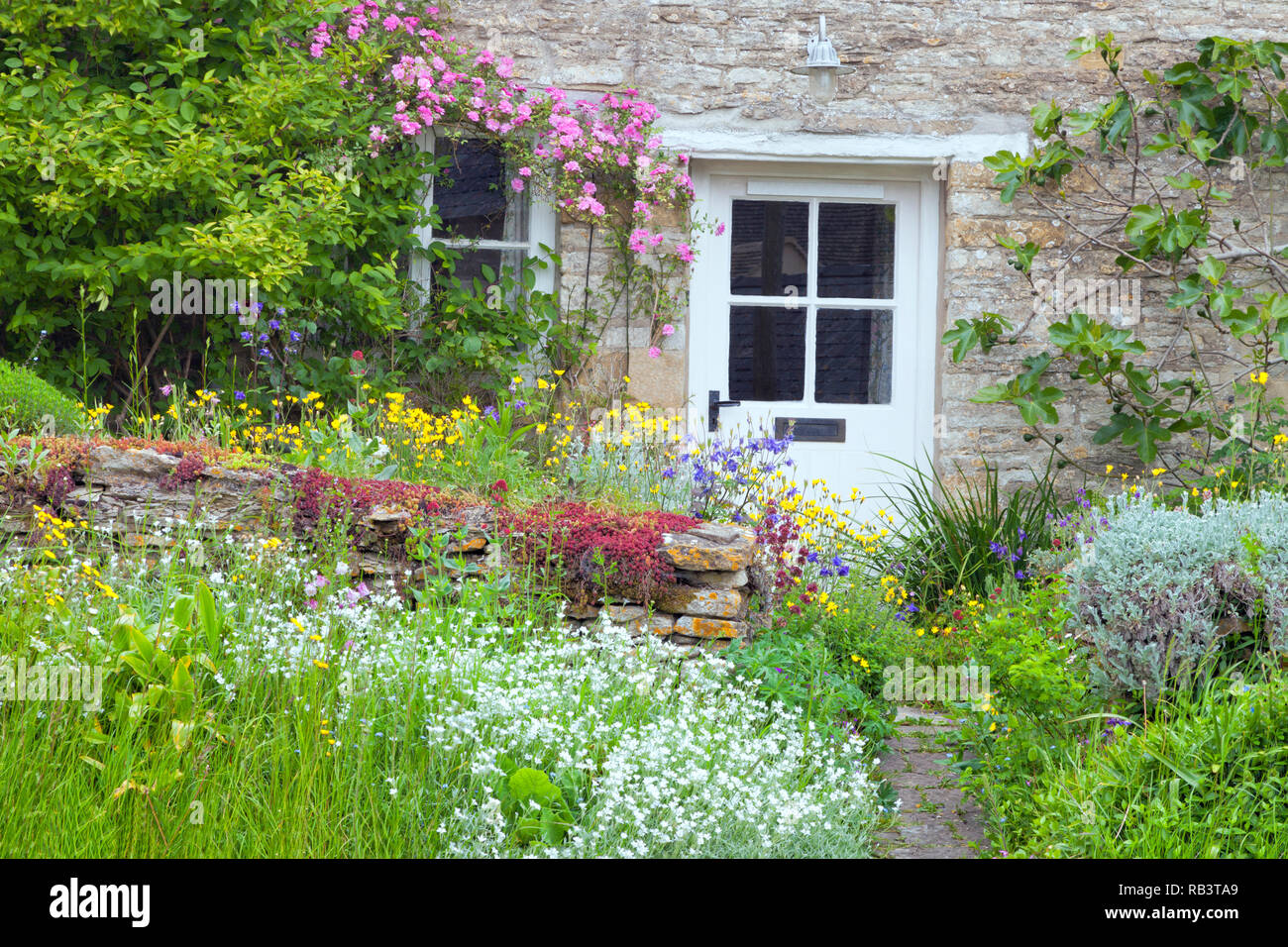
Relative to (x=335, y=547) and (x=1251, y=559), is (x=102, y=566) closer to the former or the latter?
(x=335, y=547)

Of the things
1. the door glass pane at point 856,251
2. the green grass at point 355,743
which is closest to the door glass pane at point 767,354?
the door glass pane at point 856,251

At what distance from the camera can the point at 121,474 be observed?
4117 millimetres

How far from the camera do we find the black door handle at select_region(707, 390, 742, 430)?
6391mm

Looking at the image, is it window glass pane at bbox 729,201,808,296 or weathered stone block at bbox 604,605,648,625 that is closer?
weathered stone block at bbox 604,605,648,625

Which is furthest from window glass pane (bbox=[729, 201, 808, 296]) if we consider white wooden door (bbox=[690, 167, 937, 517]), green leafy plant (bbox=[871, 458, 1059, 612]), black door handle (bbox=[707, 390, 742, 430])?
green leafy plant (bbox=[871, 458, 1059, 612])

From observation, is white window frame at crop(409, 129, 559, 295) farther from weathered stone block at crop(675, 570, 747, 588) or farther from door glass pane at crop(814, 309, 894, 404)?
weathered stone block at crop(675, 570, 747, 588)

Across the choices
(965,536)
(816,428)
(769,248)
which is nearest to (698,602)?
(965,536)

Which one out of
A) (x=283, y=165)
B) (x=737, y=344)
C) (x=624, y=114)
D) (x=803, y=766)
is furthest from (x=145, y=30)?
(x=803, y=766)

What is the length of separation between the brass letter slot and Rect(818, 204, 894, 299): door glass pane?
0.72 meters

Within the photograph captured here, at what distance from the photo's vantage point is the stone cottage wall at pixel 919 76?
6180mm

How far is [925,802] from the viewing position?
11.3 feet

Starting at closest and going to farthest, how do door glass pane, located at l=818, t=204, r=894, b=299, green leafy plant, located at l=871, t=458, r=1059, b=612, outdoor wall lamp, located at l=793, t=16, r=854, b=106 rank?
green leafy plant, located at l=871, t=458, r=1059, b=612, outdoor wall lamp, located at l=793, t=16, r=854, b=106, door glass pane, located at l=818, t=204, r=894, b=299

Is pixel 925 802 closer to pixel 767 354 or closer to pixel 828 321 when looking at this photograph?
pixel 767 354

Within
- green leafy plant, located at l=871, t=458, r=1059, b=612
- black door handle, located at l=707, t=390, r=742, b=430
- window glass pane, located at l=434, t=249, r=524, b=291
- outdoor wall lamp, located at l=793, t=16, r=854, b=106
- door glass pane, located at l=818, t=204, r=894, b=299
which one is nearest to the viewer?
green leafy plant, located at l=871, t=458, r=1059, b=612
